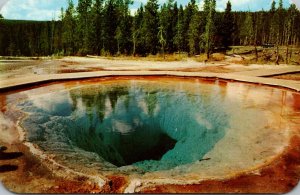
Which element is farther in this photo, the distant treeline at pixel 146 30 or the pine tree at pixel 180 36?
the pine tree at pixel 180 36

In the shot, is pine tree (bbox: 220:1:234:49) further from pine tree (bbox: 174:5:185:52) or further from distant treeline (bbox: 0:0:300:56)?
pine tree (bbox: 174:5:185:52)

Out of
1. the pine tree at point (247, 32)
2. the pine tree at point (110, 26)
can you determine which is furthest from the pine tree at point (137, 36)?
the pine tree at point (247, 32)

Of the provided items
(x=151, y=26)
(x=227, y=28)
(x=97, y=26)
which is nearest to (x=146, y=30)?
(x=151, y=26)

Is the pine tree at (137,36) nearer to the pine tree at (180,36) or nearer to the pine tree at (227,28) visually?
the pine tree at (180,36)

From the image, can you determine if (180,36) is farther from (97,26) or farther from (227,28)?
(97,26)

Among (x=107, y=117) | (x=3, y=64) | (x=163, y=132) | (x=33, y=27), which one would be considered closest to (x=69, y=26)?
(x=33, y=27)

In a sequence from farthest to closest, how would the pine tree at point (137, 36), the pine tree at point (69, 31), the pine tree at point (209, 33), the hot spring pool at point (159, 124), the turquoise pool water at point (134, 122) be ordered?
the pine tree at point (137, 36), the pine tree at point (209, 33), the pine tree at point (69, 31), the turquoise pool water at point (134, 122), the hot spring pool at point (159, 124)

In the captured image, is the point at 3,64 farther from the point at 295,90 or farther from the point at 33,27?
the point at 295,90
